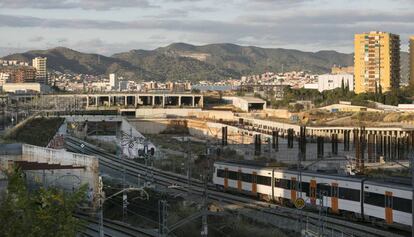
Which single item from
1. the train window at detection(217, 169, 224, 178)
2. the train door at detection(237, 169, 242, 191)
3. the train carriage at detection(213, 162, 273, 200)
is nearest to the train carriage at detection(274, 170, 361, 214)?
the train carriage at detection(213, 162, 273, 200)

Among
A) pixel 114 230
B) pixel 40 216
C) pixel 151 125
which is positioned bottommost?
pixel 114 230

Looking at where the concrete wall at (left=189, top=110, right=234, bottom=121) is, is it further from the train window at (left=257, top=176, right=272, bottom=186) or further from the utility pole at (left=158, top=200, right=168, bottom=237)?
the utility pole at (left=158, top=200, right=168, bottom=237)

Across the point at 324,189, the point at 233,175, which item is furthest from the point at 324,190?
the point at 233,175

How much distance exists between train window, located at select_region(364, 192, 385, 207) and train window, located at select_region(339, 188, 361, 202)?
45cm

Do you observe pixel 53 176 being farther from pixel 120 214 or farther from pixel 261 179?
pixel 261 179

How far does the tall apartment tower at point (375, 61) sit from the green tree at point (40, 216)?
148654 millimetres

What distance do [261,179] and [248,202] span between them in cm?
127

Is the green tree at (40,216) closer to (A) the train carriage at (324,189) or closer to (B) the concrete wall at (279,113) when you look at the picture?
(A) the train carriage at (324,189)

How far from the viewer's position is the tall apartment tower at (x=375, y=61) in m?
159

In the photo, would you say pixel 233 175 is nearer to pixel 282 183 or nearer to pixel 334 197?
pixel 282 183

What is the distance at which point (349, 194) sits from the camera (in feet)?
85.6

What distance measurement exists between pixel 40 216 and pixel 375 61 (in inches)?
6047

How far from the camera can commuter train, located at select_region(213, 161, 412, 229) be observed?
23.7 meters

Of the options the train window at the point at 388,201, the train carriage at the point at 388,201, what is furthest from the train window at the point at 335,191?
the train window at the point at 388,201
